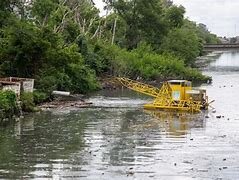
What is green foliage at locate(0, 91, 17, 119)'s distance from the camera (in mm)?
34397

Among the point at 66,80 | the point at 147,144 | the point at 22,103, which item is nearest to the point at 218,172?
the point at 147,144

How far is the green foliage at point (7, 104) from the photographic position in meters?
34.4

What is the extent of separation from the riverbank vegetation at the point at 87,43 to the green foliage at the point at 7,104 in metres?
7.85

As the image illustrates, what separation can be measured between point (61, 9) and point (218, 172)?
166 feet

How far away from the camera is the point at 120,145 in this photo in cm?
2711

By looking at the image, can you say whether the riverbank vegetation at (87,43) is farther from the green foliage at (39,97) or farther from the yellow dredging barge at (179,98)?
the yellow dredging barge at (179,98)

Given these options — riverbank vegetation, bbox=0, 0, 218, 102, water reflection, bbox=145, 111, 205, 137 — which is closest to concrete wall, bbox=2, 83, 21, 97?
riverbank vegetation, bbox=0, 0, 218, 102

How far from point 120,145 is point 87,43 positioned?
41613 mm

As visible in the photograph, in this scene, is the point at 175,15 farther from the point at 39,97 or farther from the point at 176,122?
the point at 176,122

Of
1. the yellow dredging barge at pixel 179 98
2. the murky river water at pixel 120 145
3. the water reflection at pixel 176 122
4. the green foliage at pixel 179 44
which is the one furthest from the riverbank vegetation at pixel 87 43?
the water reflection at pixel 176 122

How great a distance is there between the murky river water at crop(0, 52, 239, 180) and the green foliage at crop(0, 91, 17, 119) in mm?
1318

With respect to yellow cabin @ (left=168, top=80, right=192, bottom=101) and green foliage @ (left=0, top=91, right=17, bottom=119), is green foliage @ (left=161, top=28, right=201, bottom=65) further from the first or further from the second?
green foliage @ (left=0, top=91, right=17, bottom=119)

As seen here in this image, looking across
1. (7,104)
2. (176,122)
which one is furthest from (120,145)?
(7,104)

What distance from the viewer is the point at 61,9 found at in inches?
2712
